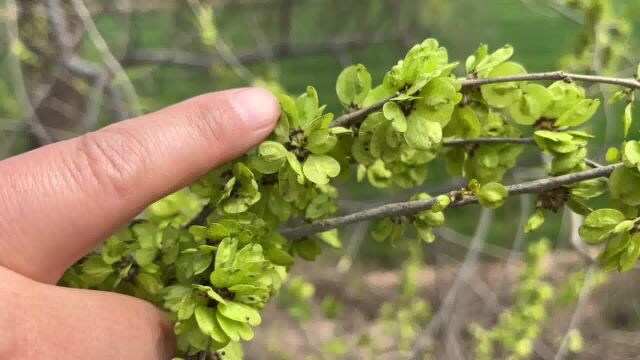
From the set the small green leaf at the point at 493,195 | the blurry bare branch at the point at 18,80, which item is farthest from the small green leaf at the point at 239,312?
the blurry bare branch at the point at 18,80

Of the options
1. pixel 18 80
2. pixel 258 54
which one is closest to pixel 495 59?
pixel 18 80

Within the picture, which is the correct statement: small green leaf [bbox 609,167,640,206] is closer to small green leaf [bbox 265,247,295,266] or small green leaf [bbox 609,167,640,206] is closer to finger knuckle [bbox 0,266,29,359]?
small green leaf [bbox 265,247,295,266]

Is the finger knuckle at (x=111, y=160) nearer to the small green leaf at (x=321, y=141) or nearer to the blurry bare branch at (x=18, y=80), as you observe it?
the small green leaf at (x=321, y=141)

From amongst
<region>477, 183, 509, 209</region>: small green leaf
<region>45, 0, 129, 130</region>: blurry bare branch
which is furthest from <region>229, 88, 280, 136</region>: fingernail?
<region>45, 0, 129, 130</region>: blurry bare branch

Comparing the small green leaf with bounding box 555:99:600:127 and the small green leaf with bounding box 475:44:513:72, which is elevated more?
the small green leaf with bounding box 475:44:513:72

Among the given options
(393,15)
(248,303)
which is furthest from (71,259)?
(393,15)
